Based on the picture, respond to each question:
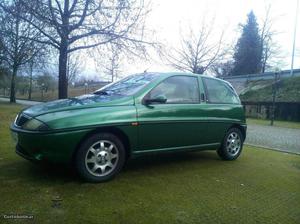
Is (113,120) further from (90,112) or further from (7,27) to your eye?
(7,27)

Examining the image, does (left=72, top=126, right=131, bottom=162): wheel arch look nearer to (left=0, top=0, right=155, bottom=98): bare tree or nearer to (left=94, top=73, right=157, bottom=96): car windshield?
(left=94, top=73, right=157, bottom=96): car windshield

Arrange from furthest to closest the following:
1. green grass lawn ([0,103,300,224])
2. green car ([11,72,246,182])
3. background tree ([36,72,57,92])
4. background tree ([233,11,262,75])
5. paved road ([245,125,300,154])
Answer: background tree ([36,72,57,92])
background tree ([233,11,262,75])
paved road ([245,125,300,154])
green car ([11,72,246,182])
green grass lawn ([0,103,300,224])

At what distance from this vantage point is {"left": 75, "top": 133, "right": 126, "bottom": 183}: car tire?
4156mm

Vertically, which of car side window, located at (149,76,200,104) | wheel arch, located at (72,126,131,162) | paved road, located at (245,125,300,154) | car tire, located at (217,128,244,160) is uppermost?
car side window, located at (149,76,200,104)

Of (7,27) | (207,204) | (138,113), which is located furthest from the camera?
(7,27)

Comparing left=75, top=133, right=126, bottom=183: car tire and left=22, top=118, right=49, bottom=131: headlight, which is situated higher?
left=22, top=118, right=49, bottom=131: headlight

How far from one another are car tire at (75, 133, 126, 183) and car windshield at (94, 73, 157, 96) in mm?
851

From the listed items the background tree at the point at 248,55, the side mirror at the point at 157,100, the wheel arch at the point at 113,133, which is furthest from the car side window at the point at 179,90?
the background tree at the point at 248,55

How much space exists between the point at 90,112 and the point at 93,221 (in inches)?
59.7

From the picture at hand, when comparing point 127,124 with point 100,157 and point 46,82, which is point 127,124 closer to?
point 100,157

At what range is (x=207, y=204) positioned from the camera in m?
3.81

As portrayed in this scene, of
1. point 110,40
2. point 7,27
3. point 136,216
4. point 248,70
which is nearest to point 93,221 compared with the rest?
point 136,216

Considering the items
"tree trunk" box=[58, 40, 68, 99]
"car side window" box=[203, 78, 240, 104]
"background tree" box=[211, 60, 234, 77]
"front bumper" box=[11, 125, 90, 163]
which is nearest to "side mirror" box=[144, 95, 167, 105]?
"front bumper" box=[11, 125, 90, 163]

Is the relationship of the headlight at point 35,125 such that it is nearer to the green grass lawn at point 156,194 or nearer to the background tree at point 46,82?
the green grass lawn at point 156,194
